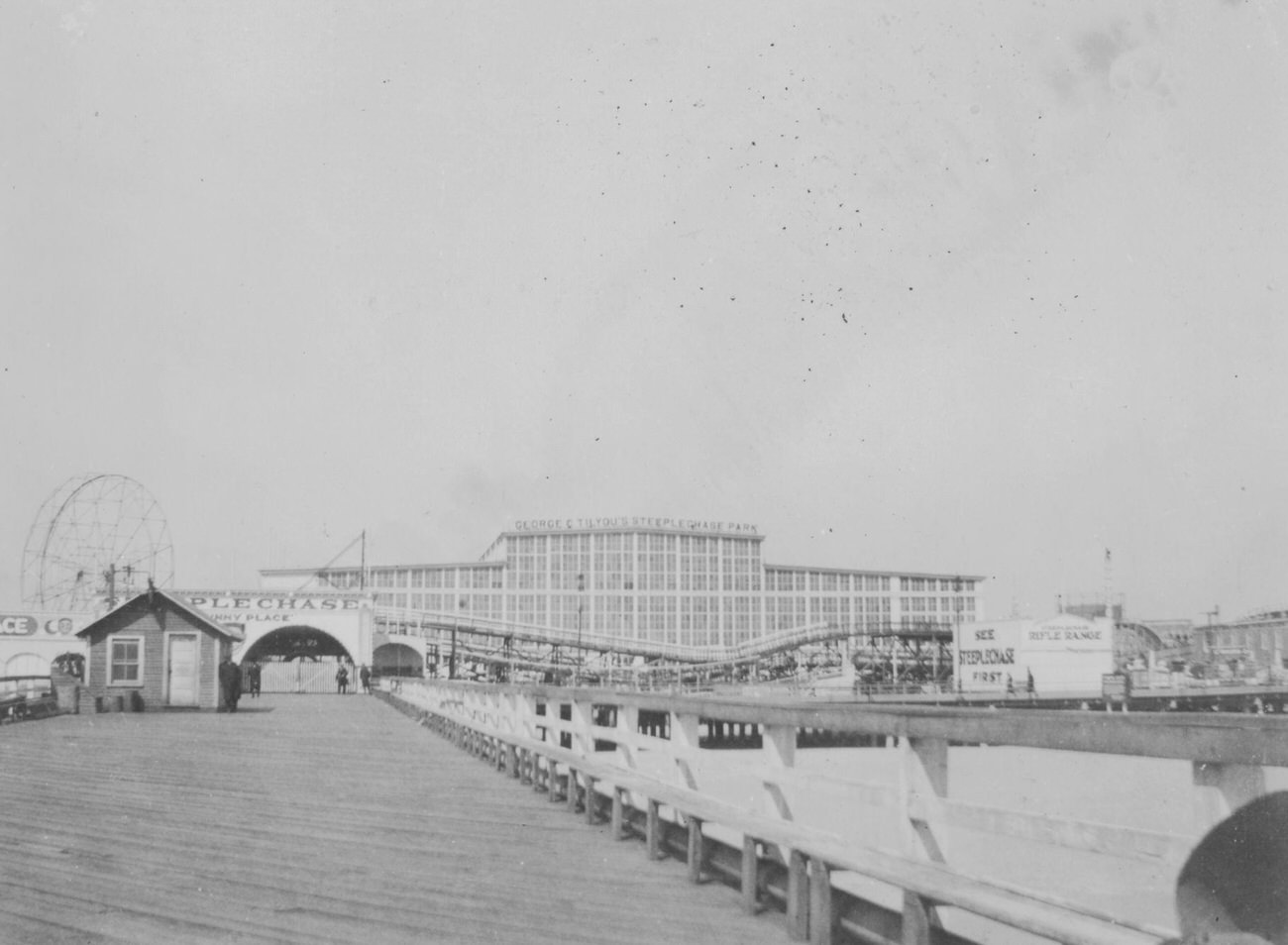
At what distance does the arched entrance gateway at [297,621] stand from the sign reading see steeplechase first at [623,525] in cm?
3891

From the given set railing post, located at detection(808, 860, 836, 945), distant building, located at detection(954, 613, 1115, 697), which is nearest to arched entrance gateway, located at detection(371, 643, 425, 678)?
distant building, located at detection(954, 613, 1115, 697)

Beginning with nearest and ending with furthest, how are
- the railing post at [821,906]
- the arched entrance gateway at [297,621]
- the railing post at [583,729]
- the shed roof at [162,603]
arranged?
the railing post at [821,906] < the railing post at [583,729] < the shed roof at [162,603] < the arched entrance gateway at [297,621]

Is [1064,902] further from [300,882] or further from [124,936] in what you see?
[300,882]

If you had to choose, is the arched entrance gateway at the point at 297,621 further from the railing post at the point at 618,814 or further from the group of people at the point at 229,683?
the railing post at the point at 618,814

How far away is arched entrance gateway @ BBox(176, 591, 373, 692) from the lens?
6366 centimetres

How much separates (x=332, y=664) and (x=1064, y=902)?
65990 mm

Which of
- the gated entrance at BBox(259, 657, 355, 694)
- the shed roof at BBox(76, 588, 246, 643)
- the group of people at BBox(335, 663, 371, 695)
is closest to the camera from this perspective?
the shed roof at BBox(76, 588, 246, 643)

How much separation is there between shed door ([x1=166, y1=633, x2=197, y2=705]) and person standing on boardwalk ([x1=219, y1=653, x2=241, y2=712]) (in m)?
0.91

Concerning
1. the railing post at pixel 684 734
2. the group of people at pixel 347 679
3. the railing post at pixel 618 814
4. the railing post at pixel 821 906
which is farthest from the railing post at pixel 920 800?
the group of people at pixel 347 679

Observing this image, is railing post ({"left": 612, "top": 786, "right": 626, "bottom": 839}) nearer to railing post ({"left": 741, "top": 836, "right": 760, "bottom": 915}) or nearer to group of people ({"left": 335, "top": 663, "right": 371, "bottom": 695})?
railing post ({"left": 741, "top": 836, "right": 760, "bottom": 915})

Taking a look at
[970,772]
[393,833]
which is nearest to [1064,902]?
[393,833]

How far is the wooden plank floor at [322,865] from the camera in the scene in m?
5.71

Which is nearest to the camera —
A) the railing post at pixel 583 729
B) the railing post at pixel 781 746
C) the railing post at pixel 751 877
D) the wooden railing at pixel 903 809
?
the wooden railing at pixel 903 809

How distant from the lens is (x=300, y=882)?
22.6 feet
